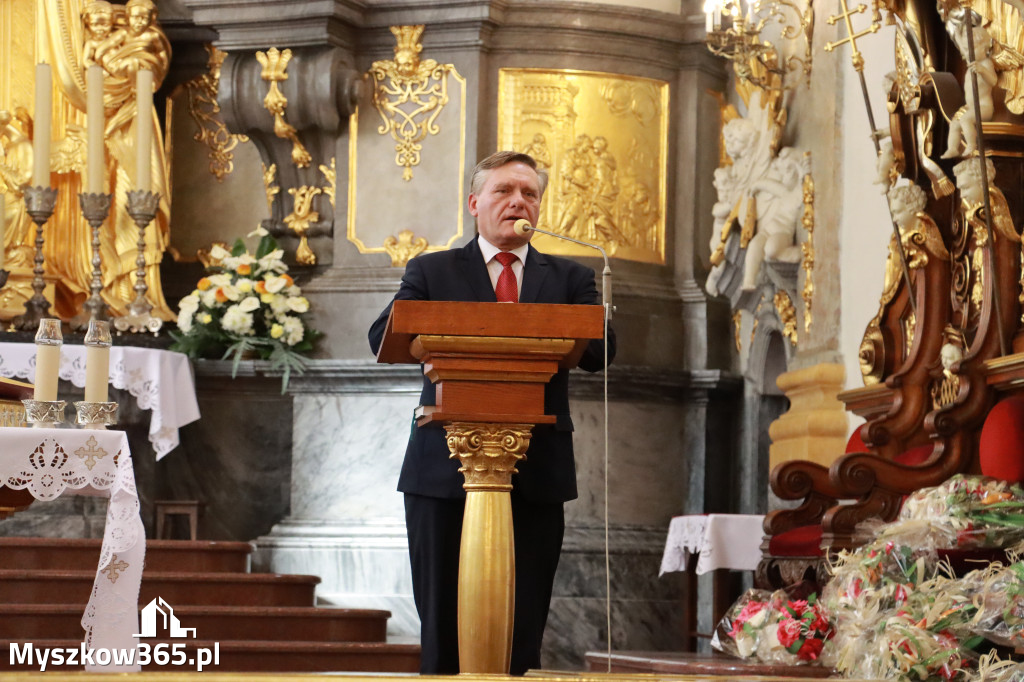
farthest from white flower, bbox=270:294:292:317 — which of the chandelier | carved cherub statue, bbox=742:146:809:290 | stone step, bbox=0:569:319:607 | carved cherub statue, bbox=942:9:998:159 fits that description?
carved cherub statue, bbox=942:9:998:159

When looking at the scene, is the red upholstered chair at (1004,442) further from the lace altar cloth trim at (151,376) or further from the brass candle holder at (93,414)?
the lace altar cloth trim at (151,376)

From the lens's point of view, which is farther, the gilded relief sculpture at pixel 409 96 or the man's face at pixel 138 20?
the man's face at pixel 138 20

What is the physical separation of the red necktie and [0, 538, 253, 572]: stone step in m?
3.94

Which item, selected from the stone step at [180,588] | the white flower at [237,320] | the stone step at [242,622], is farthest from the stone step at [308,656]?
the white flower at [237,320]

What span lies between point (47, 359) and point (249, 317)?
11.5 ft

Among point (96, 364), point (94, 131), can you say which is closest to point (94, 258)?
point (94, 131)

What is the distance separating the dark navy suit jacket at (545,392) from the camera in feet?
11.1

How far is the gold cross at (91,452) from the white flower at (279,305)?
350cm

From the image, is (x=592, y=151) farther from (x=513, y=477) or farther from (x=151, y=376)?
(x=513, y=477)

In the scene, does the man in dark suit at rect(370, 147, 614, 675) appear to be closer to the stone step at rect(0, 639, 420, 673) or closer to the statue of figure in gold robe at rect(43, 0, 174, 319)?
the stone step at rect(0, 639, 420, 673)

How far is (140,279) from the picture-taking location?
26.7ft

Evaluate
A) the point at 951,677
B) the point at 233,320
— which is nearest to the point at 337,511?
the point at 233,320

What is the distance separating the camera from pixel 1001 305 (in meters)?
5.11

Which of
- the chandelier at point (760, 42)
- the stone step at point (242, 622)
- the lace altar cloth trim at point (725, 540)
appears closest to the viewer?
the stone step at point (242, 622)
